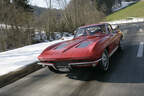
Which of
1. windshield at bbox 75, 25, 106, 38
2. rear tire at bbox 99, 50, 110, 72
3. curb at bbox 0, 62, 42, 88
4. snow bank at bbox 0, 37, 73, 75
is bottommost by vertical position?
curb at bbox 0, 62, 42, 88

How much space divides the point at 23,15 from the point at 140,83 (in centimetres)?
1565

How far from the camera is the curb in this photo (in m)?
4.68

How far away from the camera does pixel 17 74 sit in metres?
5.19

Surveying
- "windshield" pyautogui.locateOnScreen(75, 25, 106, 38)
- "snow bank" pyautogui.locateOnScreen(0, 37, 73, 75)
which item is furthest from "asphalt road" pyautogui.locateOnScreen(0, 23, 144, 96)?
"windshield" pyautogui.locateOnScreen(75, 25, 106, 38)

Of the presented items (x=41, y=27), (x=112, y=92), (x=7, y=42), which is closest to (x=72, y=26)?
(x=41, y=27)

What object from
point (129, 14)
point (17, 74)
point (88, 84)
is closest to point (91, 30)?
point (88, 84)

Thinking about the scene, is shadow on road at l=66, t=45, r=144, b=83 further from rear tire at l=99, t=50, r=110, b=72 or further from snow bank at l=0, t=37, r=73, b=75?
snow bank at l=0, t=37, r=73, b=75

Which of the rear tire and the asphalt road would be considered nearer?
the asphalt road

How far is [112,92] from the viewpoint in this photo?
3.17m

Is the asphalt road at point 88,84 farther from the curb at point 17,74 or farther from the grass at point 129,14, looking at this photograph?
the grass at point 129,14

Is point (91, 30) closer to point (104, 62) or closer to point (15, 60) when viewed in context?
point (104, 62)

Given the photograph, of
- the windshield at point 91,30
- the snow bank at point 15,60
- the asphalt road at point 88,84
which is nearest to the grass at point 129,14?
the snow bank at point 15,60

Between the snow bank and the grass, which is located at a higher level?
the grass

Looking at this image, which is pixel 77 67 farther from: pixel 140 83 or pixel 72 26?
pixel 72 26
